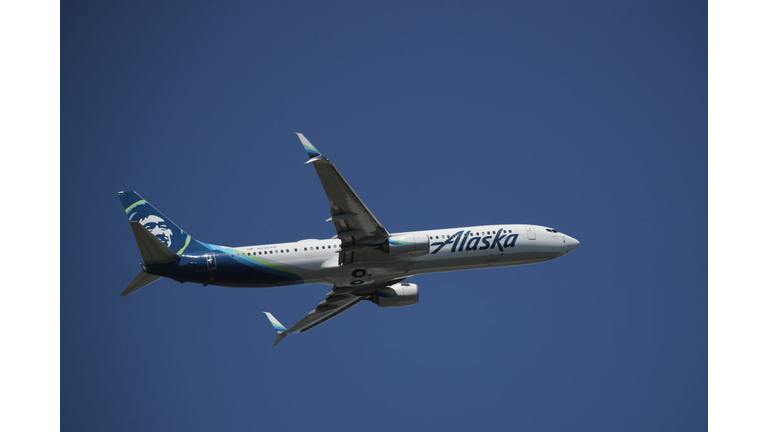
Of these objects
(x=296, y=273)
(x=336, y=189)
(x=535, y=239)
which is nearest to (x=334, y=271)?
(x=296, y=273)

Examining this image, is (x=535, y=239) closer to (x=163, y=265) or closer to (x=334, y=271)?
(x=334, y=271)

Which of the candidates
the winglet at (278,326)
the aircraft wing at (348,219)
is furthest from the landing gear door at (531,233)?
the winglet at (278,326)

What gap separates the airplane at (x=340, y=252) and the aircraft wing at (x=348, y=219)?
56mm

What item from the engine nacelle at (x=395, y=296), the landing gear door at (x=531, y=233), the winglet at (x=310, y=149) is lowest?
the engine nacelle at (x=395, y=296)

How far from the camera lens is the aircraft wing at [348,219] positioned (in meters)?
40.4

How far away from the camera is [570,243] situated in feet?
164

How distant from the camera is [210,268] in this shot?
144 feet

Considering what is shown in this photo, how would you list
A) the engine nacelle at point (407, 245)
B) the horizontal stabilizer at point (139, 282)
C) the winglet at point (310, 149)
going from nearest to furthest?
the winglet at point (310, 149) → the horizontal stabilizer at point (139, 282) → the engine nacelle at point (407, 245)

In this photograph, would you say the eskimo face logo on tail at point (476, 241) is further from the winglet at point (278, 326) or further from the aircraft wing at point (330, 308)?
the winglet at point (278, 326)

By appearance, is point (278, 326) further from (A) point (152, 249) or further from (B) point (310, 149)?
(B) point (310, 149)

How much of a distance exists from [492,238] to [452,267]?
3.09 meters

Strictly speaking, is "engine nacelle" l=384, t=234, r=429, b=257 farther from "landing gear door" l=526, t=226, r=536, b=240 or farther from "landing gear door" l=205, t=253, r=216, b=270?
"landing gear door" l=205, t=253, r=216, b=270

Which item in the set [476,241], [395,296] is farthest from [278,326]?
[476,241]

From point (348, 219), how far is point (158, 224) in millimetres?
12044
